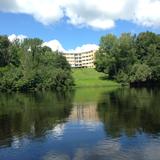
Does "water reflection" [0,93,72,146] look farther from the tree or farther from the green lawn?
the tree

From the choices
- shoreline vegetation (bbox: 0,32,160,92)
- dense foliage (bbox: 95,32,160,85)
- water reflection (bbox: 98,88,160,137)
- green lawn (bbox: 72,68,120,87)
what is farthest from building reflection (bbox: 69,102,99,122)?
green lawn (bbox: 72,68,120,87)

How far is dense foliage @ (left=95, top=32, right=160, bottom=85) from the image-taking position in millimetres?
155250

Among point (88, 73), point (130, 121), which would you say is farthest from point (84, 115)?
point (88, 73)

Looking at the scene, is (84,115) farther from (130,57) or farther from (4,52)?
(4,52)

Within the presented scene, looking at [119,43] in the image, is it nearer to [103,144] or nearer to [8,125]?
[8,125]

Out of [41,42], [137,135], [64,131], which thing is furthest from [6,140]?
[41,42]

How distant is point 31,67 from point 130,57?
38.3 m

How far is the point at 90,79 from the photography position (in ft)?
553

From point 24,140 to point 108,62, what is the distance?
4908 inches

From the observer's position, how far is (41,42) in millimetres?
176000

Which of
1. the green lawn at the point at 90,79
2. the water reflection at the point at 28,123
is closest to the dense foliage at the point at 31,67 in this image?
the green lawn at the point at 90,79

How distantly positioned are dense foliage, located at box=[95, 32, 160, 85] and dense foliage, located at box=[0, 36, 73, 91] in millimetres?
17047

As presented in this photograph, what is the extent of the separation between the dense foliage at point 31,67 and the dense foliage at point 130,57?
17047mm

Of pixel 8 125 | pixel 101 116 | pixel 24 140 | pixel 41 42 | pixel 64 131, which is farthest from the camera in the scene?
pixel 41 42
